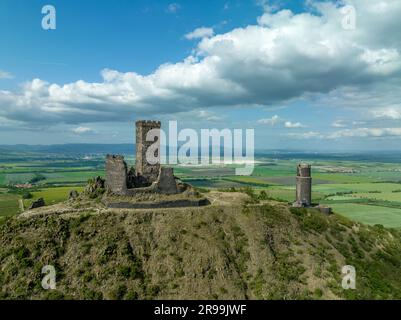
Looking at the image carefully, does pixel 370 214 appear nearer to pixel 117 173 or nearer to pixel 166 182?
pixel 166 182

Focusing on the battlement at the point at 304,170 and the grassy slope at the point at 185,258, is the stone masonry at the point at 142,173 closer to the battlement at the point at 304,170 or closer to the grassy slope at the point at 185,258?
the grassy slope at the point at 185,258

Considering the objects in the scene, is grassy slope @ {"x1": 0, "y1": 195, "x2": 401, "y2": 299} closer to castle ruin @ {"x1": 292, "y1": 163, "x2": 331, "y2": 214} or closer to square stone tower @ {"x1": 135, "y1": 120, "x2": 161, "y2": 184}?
square stone tower @ {"x1": 135, "y1": 120, "x2": 161, "y2": 184}

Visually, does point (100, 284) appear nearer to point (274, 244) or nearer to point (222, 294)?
point (222, 294)

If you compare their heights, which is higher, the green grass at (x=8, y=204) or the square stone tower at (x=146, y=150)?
the square stone tower at (x=146, y=150)

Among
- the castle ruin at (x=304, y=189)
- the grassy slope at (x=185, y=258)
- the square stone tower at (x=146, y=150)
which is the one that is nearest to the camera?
the grassy slope at (x=185, y=258)

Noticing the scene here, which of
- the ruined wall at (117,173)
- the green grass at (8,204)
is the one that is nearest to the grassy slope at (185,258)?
the ruined wall at (117,173)
